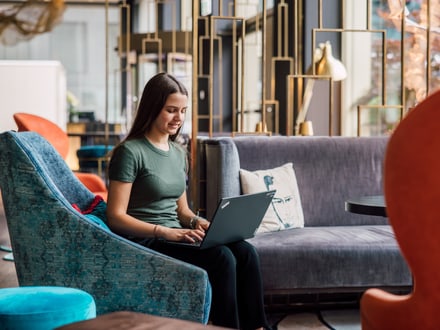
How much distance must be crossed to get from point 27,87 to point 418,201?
681 cm

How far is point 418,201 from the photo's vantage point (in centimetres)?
139

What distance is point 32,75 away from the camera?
773 centimetres

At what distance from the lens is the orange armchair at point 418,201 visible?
135cm

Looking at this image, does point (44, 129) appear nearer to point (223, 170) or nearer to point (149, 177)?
point (223, 170)

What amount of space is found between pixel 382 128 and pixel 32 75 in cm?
354

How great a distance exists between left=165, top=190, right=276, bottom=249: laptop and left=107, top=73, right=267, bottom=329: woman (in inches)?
1.4

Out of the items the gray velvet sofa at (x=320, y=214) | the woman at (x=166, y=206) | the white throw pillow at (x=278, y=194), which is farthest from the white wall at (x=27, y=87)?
the woman at (x=166, y=206)

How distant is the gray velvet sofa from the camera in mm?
3320

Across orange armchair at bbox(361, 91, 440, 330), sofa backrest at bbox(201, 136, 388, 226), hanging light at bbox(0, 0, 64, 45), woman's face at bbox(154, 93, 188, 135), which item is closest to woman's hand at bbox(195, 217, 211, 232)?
woman's face at bbox(154, 93, 188, 135)

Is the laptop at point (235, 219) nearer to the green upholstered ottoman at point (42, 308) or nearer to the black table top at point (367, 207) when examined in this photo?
the black table top at point (367, 207)

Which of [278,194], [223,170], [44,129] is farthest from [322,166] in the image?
[44,129]

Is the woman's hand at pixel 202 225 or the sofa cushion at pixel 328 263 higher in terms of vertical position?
the woman's hand at pixel 202 225

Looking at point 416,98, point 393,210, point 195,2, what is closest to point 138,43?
point 416,98

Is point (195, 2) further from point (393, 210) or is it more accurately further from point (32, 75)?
point (32, 75)
